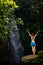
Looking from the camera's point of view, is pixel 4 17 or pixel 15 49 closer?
pixel 4 17

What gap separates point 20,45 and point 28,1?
485 cm

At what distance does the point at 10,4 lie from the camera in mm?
17266

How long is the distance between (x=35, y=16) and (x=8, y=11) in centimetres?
678

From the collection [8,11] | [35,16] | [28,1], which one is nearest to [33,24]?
[35,16]

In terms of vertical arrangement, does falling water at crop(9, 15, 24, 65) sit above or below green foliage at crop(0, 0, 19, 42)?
below

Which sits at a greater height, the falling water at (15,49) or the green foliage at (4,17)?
the green foliage at (4,17)

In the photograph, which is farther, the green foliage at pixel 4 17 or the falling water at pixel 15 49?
the falling water at pixel 15 49

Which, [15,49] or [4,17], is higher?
[4,17]

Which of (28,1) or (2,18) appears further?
(28,1)

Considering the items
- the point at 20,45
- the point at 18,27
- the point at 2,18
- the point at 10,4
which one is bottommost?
the point at 20,45

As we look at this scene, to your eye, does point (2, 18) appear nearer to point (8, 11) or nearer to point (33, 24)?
point (8, 11)

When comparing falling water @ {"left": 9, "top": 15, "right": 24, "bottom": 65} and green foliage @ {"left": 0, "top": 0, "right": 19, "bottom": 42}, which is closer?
green foliage @ {"left": 0, "top": 0, "right": 19, "bottom": 42}

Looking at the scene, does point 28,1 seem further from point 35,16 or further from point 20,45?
point 20,45

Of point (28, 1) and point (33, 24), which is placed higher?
point (28, 1)
